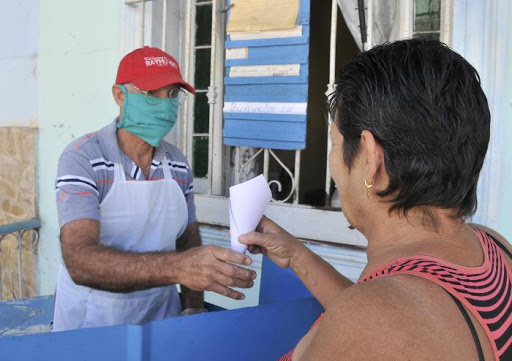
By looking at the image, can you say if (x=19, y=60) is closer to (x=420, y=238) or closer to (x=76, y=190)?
(x=76, y=190)

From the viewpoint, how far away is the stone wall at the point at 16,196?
13.0 ft

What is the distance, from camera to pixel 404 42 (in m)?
1.00

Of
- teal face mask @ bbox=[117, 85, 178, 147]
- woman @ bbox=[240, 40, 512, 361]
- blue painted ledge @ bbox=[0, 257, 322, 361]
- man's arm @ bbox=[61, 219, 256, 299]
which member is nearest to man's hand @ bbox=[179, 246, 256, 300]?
man's arm @ bbox=[61, 219, 256, 299]

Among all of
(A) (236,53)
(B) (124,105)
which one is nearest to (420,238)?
(B) (124,105)

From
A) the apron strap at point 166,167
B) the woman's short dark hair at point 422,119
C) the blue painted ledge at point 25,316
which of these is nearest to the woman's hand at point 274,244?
the woman's short dark hair at point 422,119

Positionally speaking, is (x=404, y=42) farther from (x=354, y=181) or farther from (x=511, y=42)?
(x=511, y=42)

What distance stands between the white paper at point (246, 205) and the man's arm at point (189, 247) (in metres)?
0.70

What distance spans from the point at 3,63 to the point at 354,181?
3955mm

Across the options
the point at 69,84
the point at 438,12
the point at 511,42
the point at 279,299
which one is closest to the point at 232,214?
the point at 279,299

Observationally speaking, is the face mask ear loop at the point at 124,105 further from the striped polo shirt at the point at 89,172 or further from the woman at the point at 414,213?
the woman at the point at 414,213

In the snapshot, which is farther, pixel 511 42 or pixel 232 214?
pixel 511 42

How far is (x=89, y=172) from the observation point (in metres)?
1.73

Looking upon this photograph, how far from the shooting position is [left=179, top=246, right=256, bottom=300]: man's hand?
4.52 ft

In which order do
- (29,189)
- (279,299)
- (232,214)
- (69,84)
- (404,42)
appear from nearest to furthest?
(404,42), (232,214), (279,299), (69,84), (29,189)
